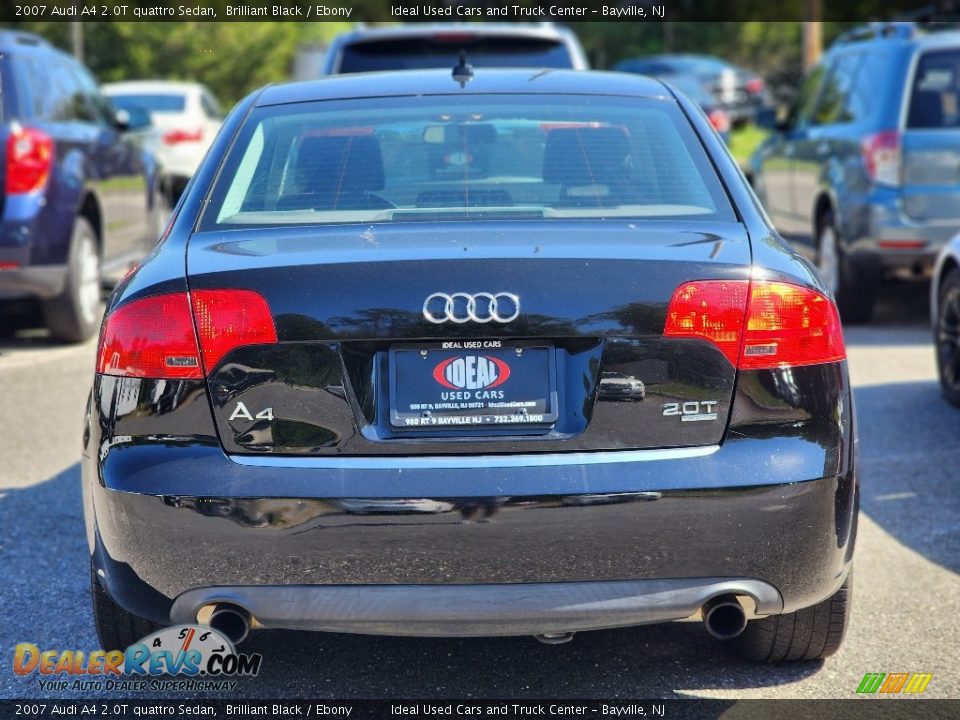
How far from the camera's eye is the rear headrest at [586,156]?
4066mm

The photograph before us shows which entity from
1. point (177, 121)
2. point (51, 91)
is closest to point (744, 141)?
point (177, 121)

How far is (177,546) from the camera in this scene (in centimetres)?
334

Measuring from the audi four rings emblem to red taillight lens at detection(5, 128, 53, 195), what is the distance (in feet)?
19.9

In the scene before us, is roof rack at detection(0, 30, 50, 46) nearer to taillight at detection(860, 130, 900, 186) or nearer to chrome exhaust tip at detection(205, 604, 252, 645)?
taillight at detection(860, 130, 900, 186)

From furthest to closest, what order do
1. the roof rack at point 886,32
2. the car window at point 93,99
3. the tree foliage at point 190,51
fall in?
the tree foliage at point 190,51
the car window at point 93,99
the roof rack at point 886,32

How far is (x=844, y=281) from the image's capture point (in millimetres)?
9781

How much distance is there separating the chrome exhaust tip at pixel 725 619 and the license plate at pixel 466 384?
2.01 ft

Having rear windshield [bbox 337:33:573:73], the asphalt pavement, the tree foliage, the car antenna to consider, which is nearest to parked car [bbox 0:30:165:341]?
rear windshield [bbox 337:33:573:73]

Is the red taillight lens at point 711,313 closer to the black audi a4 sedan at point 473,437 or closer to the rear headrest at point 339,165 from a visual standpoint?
the black audi a4 sedan at point 473,437

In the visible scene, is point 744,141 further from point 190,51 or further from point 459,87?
point 459,87

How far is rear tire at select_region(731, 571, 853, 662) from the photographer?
3.81 meters

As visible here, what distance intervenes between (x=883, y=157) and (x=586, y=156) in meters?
5.66

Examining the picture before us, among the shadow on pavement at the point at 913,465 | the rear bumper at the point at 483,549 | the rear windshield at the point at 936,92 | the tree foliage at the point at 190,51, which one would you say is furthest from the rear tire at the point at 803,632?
the tree foliage at the point at 190,51

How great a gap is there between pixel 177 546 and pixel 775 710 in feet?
5.01
